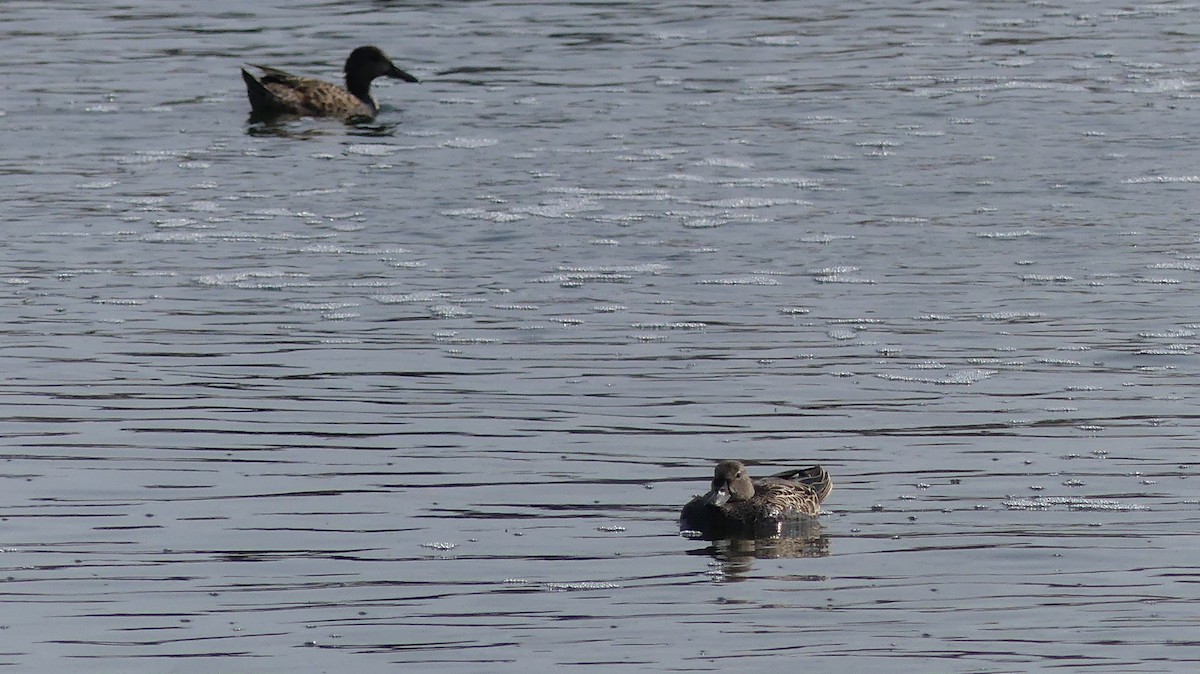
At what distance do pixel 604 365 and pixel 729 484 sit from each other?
10.8ft

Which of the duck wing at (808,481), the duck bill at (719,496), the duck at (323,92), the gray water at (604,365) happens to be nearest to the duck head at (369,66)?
the duck at (323,92)

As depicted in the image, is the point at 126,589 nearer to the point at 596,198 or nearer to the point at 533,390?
the point at 533,390

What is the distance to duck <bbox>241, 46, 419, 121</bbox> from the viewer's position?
24.6 m

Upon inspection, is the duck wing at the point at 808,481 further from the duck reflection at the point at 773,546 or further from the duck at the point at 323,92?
the duck at the point at 323,92

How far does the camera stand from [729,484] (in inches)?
413

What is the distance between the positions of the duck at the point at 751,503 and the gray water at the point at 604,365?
0.49 ft

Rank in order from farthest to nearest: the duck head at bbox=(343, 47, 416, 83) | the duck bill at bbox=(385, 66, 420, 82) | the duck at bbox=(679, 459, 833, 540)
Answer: the duck bill at bbox=(385, 66, 420, 82)
the duck head at bbox=(343, 47, 416, 83)
the duck at bbox=(679, 459, 833, 540)

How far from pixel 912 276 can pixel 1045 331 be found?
2001 millimetres

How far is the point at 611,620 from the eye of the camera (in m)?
9.12

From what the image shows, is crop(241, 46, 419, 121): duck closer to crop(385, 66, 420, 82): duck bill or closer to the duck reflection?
crop(385, 66, 420, 82): duck bill

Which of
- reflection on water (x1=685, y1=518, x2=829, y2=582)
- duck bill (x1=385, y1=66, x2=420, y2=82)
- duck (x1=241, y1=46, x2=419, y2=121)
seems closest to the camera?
reflection on water (x1=685, y1=518, x2=829, y2=582)

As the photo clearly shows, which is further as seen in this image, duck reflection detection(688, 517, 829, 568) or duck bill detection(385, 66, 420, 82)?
duck bill detection(385, 66, 420, 82)

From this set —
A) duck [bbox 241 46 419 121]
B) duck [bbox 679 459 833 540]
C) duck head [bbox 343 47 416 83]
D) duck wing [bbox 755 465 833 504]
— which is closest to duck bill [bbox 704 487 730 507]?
duck [bbox 679 459 833 540]

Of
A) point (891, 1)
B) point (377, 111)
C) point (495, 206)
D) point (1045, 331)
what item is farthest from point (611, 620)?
point (891, 1)
